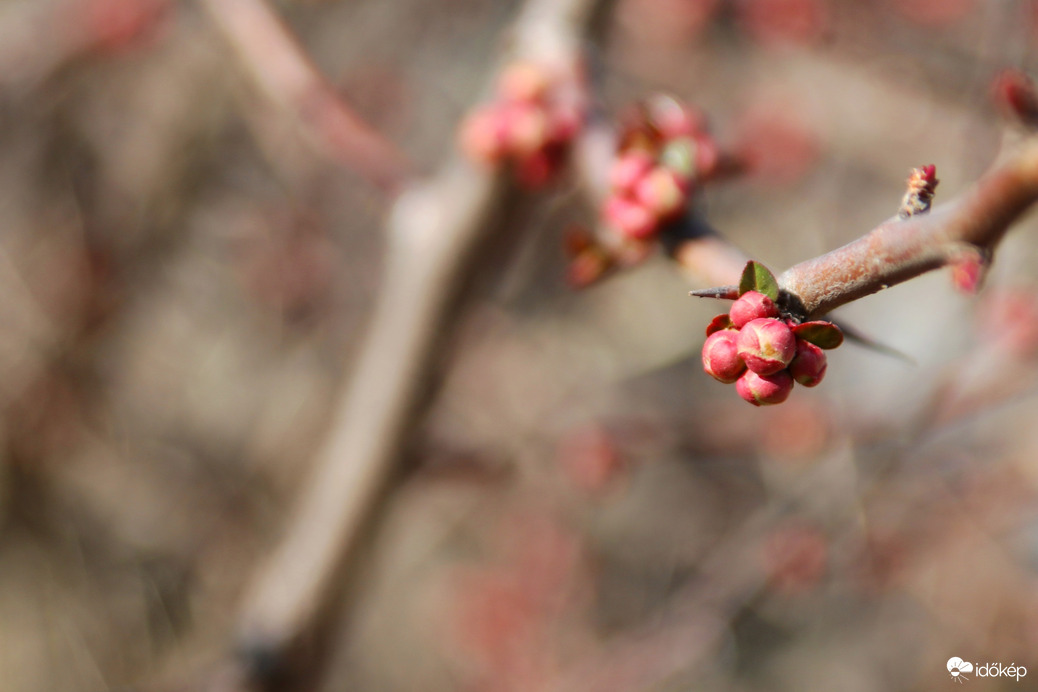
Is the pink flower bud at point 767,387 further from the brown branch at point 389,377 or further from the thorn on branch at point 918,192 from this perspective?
the brown branch at point 389,377

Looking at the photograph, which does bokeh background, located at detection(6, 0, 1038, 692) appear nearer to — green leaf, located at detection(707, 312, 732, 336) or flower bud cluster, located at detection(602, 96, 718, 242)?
flower bud cluster, located at detection(602, 96, 718, 242)

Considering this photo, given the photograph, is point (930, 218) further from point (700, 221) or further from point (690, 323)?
point (690, 323)

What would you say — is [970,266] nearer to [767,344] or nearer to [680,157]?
[767,344]

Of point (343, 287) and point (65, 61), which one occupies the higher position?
point (65, 61)

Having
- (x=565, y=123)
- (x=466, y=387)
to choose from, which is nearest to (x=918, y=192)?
(x=565, y=123)

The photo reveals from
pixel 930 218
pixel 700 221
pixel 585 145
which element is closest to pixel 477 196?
pixel 585 145

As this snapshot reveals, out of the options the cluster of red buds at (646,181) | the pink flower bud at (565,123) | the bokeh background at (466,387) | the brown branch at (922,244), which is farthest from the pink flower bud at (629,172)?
the bokeh background at (466,387)
